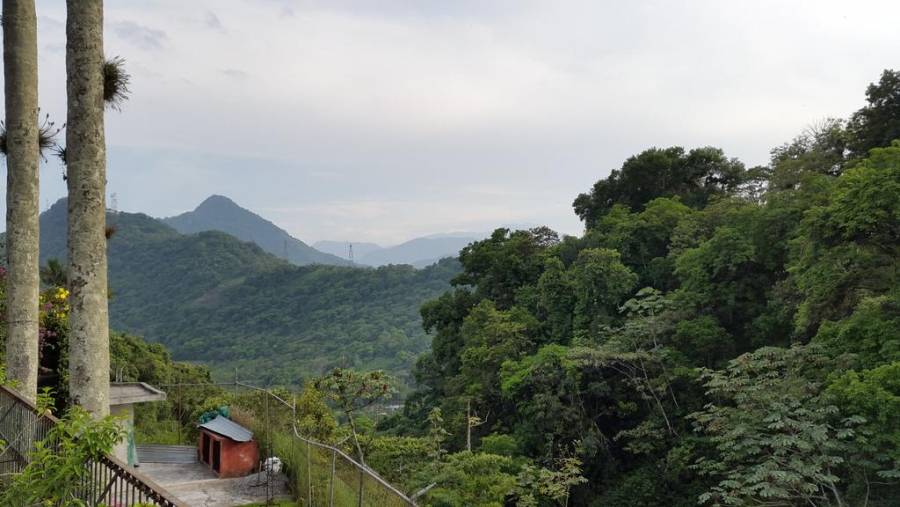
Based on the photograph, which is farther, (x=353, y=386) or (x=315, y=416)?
(x=353, y=386)

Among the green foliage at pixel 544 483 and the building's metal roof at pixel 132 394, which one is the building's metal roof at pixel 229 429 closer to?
the building's metal roof at pixel 132 394

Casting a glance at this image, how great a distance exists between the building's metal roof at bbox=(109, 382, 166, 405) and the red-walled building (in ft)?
3.27

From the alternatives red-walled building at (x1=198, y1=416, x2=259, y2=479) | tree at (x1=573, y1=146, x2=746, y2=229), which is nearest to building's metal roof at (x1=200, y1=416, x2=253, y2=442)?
red-walled building at (x1=198, y1=416, x2=259, y2=479)

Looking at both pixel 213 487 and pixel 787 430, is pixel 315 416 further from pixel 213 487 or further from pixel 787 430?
pixel 787 430

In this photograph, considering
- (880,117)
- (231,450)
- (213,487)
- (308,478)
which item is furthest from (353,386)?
(880,117)

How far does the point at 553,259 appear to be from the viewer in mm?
28469

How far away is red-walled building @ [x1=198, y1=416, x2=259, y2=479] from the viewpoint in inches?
346

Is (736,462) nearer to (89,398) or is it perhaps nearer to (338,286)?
(89,398)

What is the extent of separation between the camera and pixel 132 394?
30.4 feet

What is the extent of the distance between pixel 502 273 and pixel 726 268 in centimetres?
1282

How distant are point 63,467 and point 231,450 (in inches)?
230

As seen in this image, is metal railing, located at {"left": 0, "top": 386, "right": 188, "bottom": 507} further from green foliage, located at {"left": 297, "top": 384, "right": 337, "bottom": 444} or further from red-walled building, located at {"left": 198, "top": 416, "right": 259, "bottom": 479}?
green foliage, located at {"left": 297, "top": 384, "right": 337, "bottom": 444}

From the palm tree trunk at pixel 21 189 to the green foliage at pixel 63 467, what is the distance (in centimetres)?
311

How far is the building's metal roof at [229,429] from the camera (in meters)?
8.80
